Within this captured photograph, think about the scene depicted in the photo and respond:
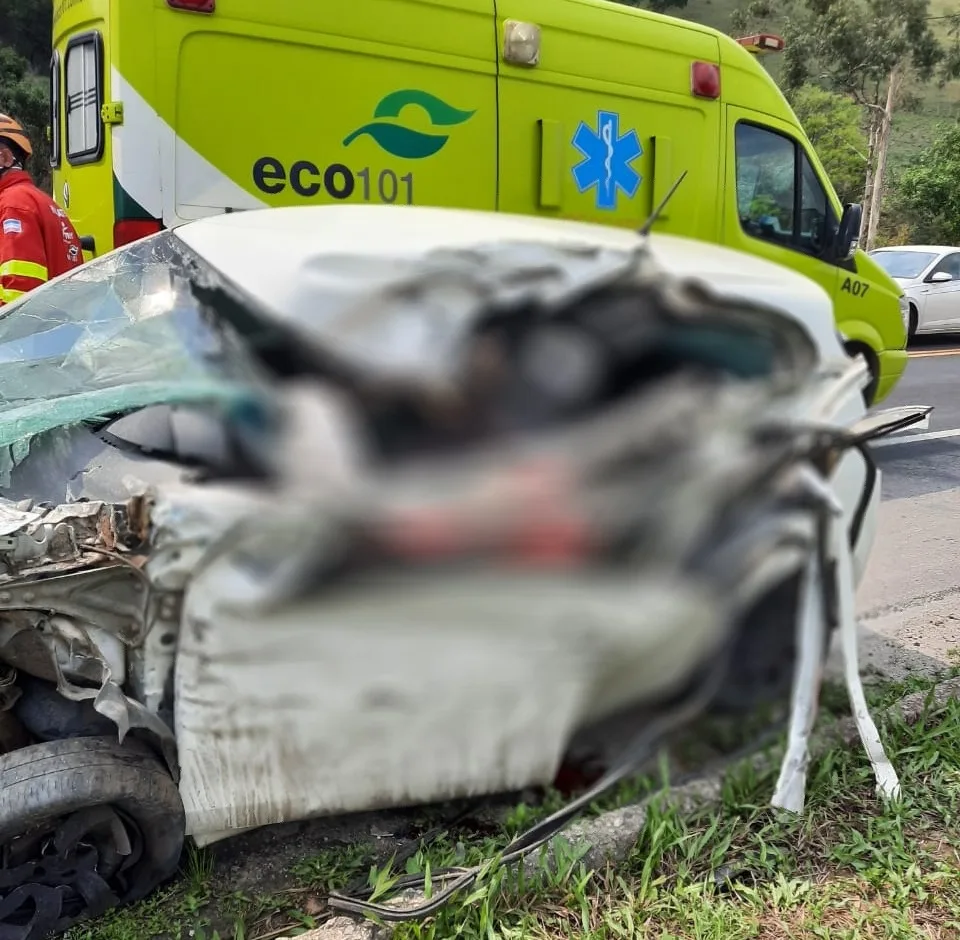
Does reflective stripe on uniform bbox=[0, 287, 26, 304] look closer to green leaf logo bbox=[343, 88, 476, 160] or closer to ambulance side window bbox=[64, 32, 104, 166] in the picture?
ambulance side window bbox=[64, 32, 104, 166]

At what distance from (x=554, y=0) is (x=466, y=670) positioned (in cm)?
475

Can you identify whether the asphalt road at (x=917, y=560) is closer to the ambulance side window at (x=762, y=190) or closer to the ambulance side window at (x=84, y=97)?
the ambulance side window at (x=762, y=190)

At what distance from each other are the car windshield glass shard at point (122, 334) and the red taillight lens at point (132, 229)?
1.81 m

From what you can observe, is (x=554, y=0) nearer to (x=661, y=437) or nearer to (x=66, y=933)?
(x=661, y=437)

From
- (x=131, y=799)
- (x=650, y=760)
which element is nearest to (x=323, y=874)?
(x=131, y=799)

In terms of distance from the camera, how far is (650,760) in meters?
2.18

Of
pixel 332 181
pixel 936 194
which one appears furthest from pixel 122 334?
pixel 936 194

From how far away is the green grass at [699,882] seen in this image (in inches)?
85.5

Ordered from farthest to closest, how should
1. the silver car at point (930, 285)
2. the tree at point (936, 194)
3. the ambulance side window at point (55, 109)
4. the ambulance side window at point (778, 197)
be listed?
the tree at point (936, 194) < the silver car at point (930, 285) < the ambulance side window at point (778, 197) < the ambulance side window at point (55, 109)

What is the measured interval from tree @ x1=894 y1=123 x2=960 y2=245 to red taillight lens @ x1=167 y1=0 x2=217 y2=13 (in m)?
23.6

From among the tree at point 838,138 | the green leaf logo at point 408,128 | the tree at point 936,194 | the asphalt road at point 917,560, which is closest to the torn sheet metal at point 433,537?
the asphalt road at point 917,560

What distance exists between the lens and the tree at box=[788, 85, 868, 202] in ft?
105

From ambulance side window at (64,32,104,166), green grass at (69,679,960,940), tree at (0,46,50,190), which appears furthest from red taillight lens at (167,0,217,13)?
tree at (0,46,50,190)

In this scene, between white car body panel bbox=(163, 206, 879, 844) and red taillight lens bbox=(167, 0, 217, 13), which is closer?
white car body panel bbox=(163, 206, 879, 844)
